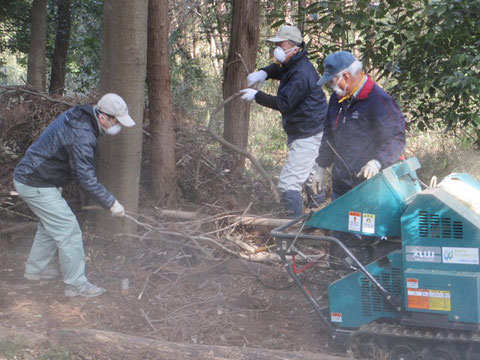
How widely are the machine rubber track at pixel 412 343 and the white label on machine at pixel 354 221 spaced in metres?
0.69

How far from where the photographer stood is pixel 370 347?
380 cm

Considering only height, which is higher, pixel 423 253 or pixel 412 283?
pixel 423 253

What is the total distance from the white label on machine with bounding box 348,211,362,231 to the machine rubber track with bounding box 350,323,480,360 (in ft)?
2.28

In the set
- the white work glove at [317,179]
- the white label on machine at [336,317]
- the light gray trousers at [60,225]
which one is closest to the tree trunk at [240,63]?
the white work glove at [317,179]

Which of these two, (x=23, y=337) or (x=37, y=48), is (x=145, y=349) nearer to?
(x=23, y=337)

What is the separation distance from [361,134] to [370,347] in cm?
178

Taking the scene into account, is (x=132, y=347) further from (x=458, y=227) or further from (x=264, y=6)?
(x=264, y=6)

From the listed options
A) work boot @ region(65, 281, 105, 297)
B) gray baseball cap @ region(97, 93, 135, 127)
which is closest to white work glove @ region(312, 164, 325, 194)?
gray baseball cap @ region(97, 93, 135, 127)

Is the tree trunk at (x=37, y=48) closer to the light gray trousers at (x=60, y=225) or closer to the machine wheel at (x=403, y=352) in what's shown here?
the light gray trousers at (x=60, y=225)

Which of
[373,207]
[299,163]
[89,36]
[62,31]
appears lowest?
[373,207]

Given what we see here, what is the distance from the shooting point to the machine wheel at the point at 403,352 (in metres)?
3.63

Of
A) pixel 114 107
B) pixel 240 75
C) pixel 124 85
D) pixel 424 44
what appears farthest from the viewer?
pixel 240 75

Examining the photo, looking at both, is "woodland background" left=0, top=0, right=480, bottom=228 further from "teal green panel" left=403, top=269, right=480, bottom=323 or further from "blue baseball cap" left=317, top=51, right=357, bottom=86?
"teal green panel" left=403, top=269, right=480, bottom=323

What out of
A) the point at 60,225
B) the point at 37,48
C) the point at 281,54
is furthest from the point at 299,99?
the point at 37,48
